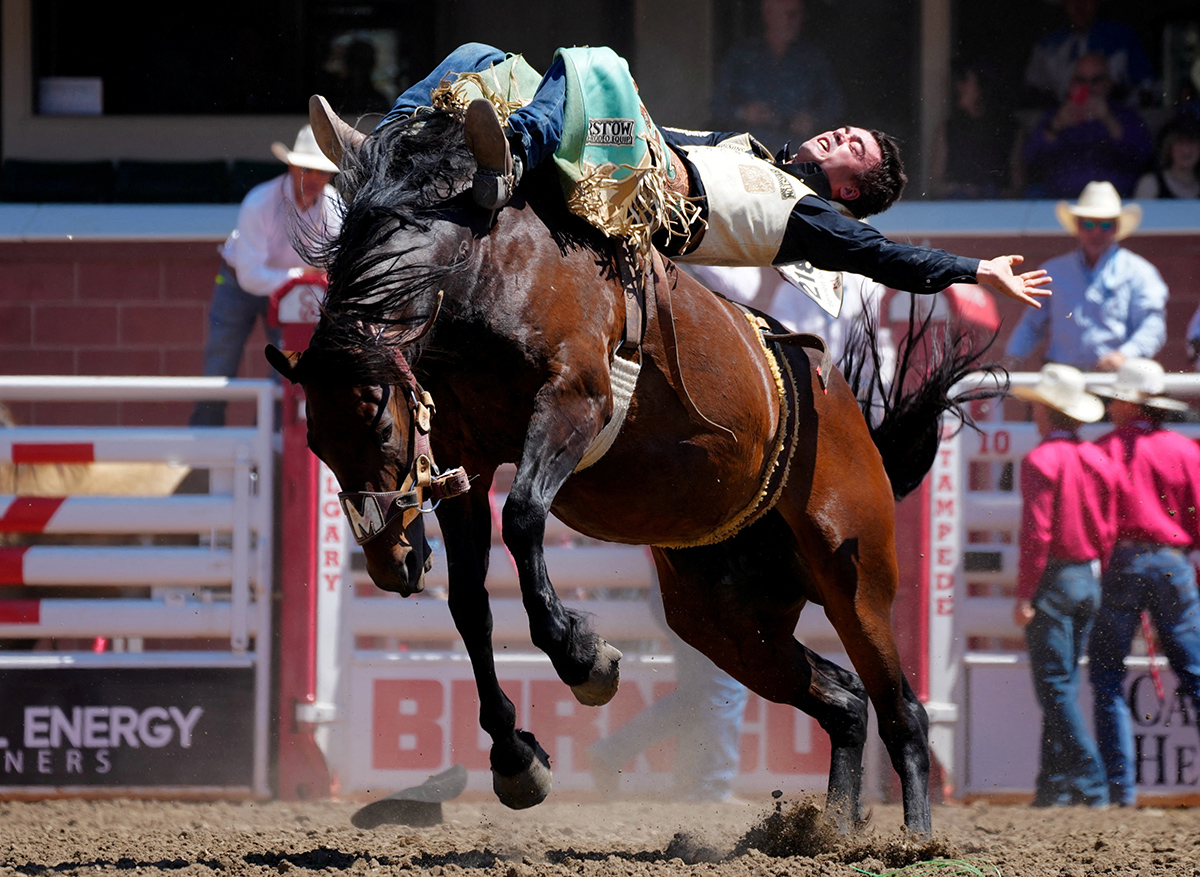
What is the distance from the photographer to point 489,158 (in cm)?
302

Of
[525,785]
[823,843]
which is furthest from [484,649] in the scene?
[823,843]

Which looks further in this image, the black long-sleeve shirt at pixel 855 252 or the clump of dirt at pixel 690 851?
the clump of dirt at pixel 690 851

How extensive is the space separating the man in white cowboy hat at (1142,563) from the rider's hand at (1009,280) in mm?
1931

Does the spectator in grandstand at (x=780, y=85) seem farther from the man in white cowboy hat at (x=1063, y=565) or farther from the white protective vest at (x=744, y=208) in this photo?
the white protective vest at (x=744, y=208)

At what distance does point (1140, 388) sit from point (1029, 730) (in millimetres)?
1319

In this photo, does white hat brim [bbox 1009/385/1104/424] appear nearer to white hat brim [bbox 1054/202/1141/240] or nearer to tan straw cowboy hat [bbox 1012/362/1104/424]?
tan straw cowboy hat [bbox 1012/362/1104/424]

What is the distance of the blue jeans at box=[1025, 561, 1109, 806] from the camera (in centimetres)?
516

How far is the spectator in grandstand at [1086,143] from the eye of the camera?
308 inches

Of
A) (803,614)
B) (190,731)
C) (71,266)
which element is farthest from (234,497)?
(71,266)

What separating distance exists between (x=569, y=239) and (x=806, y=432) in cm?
104

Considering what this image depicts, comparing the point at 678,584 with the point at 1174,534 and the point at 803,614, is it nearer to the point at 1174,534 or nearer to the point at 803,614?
the point at 803,614

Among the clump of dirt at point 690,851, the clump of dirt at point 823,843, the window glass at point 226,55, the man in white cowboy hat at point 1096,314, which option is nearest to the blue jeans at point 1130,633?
the man in white cowboy hat at point 1096,314

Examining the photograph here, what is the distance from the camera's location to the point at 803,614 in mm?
5281

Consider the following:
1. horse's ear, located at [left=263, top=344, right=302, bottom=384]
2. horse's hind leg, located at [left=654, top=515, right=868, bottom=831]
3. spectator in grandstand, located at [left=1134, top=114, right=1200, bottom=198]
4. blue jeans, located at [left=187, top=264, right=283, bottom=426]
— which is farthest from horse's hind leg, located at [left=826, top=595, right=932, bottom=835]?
spectator in grandstand, located at [left=1134, top=114, right=1200, bottom=198]
